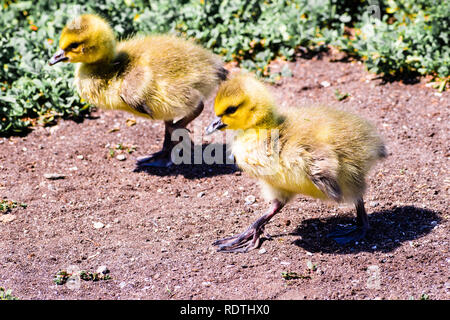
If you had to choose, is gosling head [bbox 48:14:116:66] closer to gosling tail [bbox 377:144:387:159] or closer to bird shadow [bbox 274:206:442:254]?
bird shadow [bbox 274:206:442:254]

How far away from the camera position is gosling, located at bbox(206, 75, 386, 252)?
4512mm

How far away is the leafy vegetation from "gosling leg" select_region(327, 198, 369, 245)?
8.97 feet

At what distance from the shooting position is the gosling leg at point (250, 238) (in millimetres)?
4973

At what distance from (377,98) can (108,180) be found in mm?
3147

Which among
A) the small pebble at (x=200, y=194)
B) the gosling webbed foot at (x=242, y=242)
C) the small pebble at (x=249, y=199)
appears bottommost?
the small pebble at (x=200, y=194)

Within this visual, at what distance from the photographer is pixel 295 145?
4.55 m

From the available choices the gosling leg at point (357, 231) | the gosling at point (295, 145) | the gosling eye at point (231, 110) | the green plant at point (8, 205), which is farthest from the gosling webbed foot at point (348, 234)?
the green plant at point (8, 205)

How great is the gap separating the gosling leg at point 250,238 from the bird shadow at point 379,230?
301mm

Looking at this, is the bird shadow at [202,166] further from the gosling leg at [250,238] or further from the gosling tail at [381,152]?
the gosling tail at [381,152]

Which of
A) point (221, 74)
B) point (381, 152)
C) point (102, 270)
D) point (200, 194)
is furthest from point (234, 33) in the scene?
point (102, 270)

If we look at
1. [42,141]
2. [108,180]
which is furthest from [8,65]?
[108,180]

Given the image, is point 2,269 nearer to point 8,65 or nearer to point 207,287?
point 207,287

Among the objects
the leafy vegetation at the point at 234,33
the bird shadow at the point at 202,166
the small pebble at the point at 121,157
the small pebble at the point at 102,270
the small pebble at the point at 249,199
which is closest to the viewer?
the small pebble at the point at 102,270

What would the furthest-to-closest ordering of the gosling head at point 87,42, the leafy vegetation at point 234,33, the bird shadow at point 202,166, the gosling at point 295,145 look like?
the leafy vegetation at point 234,33 < the bird shadow at point 202,166 < the gosling head at point 87,42 < the gosling at point 295,145
